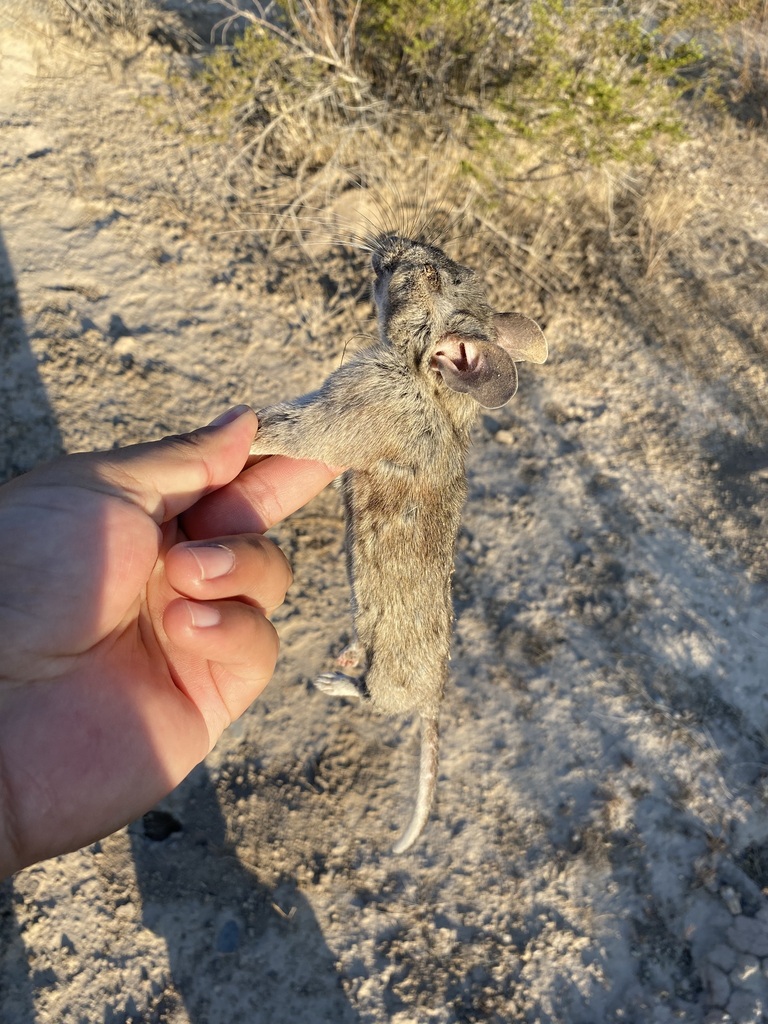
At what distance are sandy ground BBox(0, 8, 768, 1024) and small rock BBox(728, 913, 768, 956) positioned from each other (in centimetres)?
3

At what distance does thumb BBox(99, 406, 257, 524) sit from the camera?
341 centimetres

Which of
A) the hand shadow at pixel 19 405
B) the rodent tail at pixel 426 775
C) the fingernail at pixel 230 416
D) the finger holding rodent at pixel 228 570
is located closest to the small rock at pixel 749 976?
the rodent tail at pixel 426 775

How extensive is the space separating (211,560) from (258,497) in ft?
3.27

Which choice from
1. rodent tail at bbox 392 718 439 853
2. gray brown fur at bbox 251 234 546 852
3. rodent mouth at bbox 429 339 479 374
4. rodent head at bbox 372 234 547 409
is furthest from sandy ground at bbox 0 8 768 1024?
rodent mouth at bbox 429 339 479 374

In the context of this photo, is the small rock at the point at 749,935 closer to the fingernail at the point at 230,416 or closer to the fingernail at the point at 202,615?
the fingernail at the point at 202,615

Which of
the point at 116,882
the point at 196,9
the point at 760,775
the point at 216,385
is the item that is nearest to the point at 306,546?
the point at 216,385

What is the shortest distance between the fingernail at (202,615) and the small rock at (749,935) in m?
4.21

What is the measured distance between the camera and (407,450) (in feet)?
13.6

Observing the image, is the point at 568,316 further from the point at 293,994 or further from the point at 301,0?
the point at 293,994

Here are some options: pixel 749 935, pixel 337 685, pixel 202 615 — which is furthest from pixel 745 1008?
pixel 202 615

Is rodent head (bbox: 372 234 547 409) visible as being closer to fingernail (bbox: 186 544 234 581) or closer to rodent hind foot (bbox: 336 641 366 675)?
fingernail (bbox: 186 544 234 581)

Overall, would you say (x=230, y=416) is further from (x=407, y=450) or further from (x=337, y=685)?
(x=337, y=685)

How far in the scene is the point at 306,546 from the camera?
19.0 feet

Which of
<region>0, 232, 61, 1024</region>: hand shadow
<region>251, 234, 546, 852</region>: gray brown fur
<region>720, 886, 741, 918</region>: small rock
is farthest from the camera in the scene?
<region>0, 232, 61, 1024</region>: hand shadow
